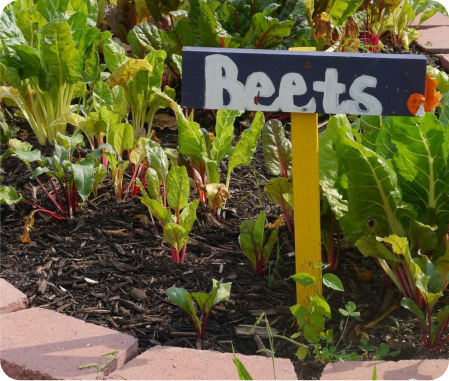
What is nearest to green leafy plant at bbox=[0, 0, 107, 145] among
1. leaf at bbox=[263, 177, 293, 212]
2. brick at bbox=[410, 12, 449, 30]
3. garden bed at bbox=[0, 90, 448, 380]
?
garden bed at bbox=[0, 90, 448, 380]

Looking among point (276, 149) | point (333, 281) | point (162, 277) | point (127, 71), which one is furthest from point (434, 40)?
point (333, 281)

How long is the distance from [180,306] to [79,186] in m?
0.66

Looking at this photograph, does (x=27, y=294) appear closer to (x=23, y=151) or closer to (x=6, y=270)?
(x=6, y=270)

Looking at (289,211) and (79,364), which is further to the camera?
(289,211)

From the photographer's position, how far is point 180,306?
2.05m

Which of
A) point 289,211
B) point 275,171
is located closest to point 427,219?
point 289,211

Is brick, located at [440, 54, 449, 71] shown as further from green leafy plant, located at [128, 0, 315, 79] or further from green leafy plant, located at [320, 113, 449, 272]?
green leafy plant, located at [320, 113, 449, 272]

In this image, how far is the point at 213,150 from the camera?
2688 millimetres

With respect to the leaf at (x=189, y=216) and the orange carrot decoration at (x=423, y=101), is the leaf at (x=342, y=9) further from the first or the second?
the orange carrot decoration at (x=423, y=101)

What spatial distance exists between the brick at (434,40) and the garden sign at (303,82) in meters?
Result: 2.92

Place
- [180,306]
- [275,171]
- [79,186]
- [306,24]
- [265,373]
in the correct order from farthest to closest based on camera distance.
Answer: [306,24]
[275,171]
[79,186]
[180,306]
[265,373]

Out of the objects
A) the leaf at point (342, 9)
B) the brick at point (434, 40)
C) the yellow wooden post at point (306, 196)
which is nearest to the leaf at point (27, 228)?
the yellow wooden post at point (306, 196)

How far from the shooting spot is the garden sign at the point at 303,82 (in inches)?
70.3

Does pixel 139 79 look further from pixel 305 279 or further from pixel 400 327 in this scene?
pixel 400 327
